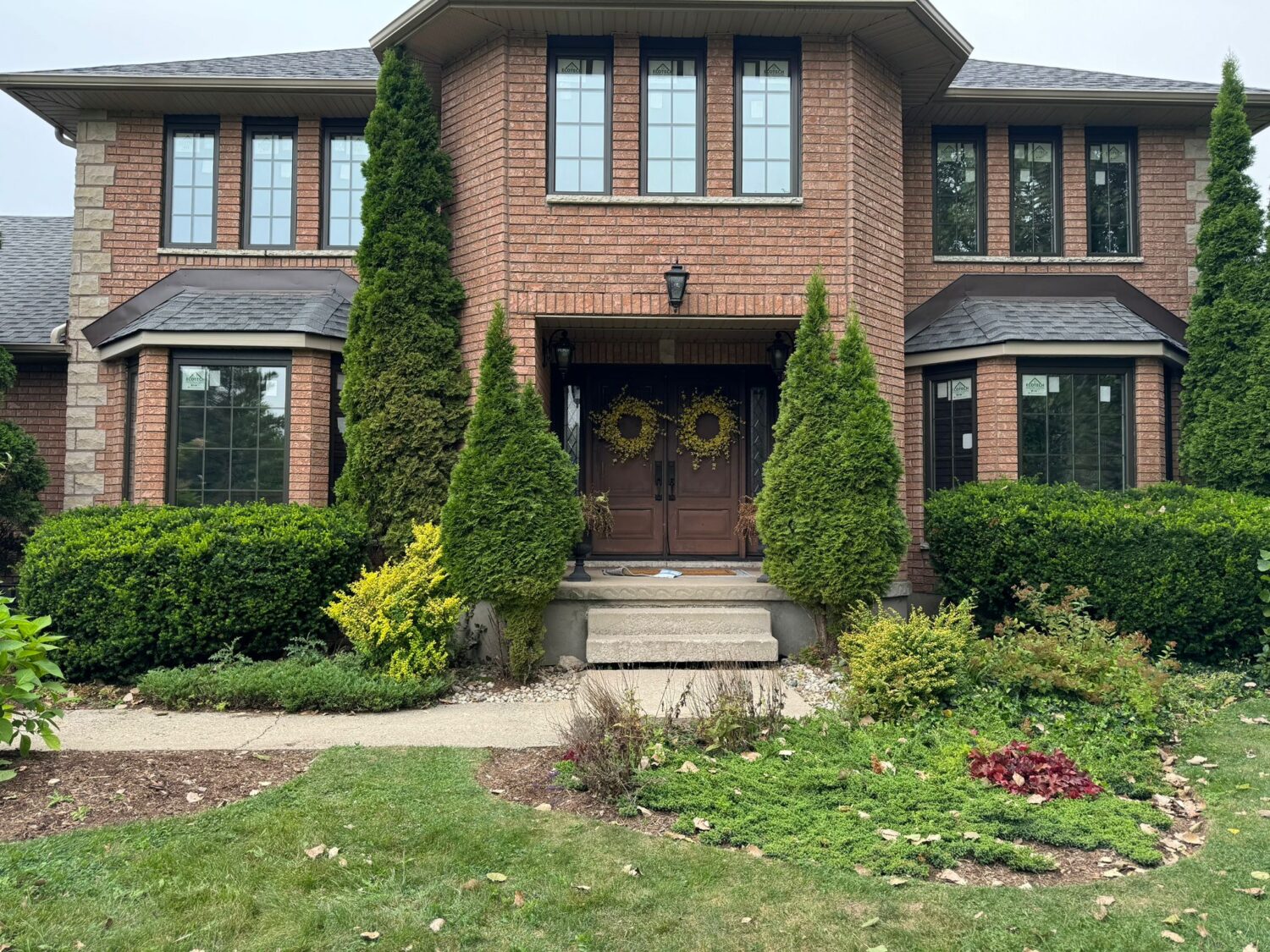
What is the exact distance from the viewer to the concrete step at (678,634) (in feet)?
24.9

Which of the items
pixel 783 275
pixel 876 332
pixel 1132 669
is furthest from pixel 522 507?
pixel 1132 669

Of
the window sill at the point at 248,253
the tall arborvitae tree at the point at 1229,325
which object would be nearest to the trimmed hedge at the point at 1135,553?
the tall arborvitae tree at the point at 1229,325

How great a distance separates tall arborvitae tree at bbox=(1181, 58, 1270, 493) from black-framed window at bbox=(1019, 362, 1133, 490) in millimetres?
651

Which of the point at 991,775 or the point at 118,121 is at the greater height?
the point at 118,121

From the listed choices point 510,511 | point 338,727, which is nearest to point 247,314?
point 510,511

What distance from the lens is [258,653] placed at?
7602 millimetres

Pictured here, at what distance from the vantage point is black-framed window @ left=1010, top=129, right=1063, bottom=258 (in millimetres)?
10531

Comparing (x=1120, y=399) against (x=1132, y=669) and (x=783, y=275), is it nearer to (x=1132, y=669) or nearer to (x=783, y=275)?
(x=783, y=275)

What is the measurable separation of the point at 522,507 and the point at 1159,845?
493cm

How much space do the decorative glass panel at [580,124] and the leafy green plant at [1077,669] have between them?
5.59 metres

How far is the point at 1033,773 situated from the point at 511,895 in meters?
2.83

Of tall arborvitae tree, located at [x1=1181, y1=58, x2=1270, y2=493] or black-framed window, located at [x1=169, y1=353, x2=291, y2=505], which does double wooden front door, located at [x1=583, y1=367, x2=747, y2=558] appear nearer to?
black-framed window, located at [x1=169, y1=353, x2=291, y2=505]

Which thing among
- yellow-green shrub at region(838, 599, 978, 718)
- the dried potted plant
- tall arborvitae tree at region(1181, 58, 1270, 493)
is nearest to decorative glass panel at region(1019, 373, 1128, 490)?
tall arborvitae tree at region(1181, 58, 1270, 493)

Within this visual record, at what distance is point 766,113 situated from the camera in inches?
340
